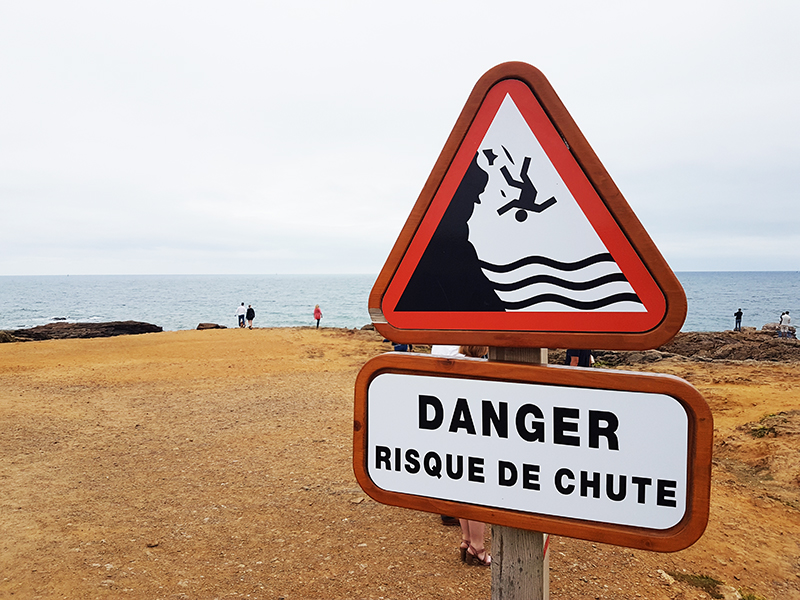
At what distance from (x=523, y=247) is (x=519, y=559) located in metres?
0.94

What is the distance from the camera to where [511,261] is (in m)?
1.27

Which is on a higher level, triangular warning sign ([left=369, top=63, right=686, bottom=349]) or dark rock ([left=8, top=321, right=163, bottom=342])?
triangular warning sign ([left=369, top=63, right=686, bottom=349])

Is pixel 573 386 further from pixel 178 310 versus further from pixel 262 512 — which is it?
pixel 178 310

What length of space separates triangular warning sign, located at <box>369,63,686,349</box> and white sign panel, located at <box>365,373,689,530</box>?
0.16 metres

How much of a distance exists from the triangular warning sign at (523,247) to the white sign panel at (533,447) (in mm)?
160

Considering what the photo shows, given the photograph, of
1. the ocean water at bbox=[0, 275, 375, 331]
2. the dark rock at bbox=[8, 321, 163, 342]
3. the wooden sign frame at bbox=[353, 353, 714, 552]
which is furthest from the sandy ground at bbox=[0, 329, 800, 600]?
the ocean water at bbox=[0, 275, 375, 331]

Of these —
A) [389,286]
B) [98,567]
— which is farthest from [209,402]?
[389,286]

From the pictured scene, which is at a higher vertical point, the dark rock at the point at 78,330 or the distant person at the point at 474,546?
the distant person at the point at 474,546

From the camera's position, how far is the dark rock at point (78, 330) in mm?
25222

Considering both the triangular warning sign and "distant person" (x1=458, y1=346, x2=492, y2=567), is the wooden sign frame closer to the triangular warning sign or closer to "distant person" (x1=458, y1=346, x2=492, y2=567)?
the triangular warning sign

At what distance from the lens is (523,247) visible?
4.13 feet

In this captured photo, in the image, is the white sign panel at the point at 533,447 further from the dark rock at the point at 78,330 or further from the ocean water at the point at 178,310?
the ocean water at the point at 178,310

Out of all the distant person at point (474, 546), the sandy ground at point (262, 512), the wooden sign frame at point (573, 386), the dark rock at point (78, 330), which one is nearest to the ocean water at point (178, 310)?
the dark rock at point (78, 330)

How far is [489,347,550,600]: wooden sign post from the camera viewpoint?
1335 millimetres
